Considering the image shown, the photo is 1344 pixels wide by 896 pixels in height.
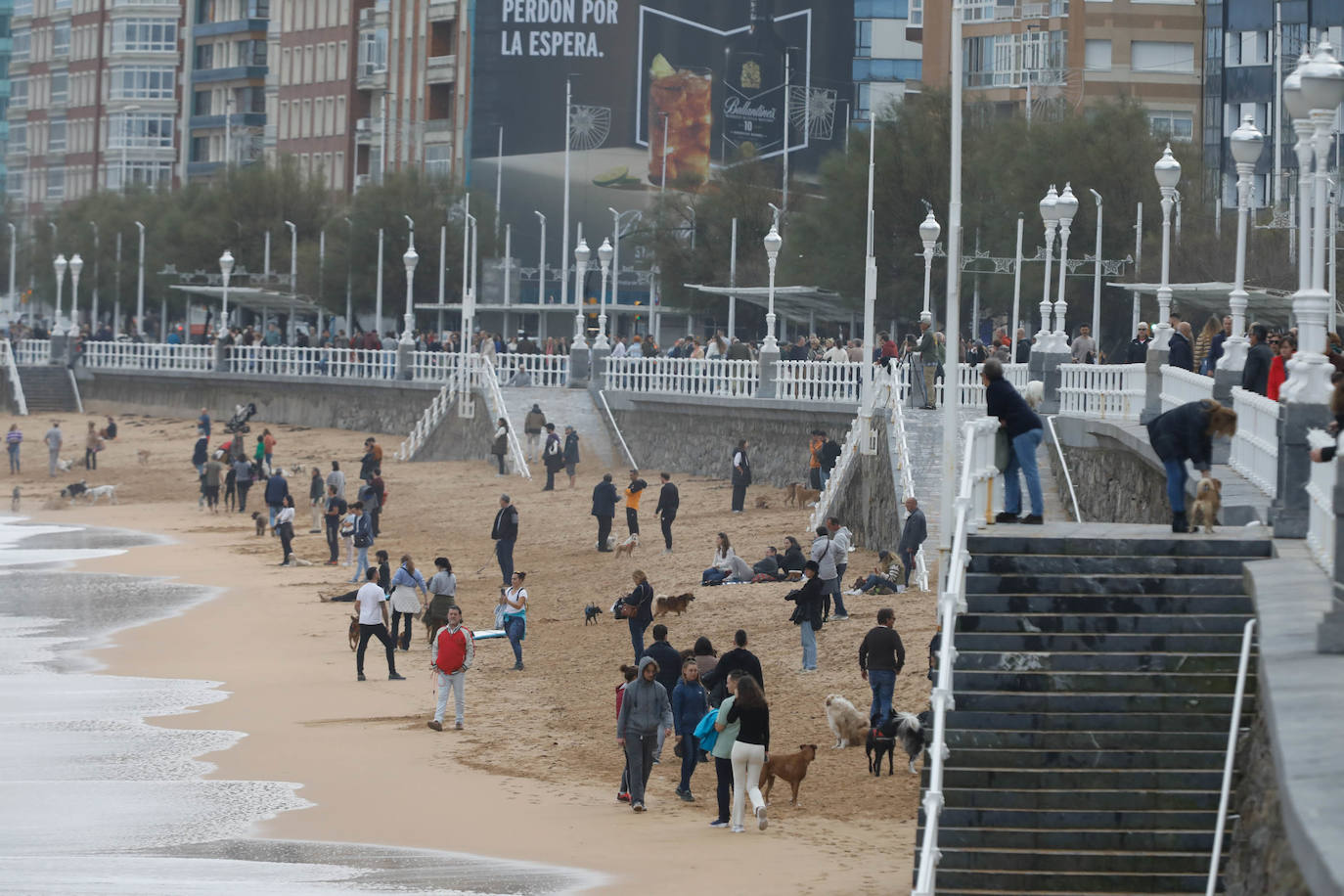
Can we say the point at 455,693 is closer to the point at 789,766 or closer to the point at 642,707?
the point at 642,707

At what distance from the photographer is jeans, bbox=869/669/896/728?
19.8m

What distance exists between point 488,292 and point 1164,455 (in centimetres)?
6314

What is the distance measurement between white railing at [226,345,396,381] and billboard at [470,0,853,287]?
21.3 meters

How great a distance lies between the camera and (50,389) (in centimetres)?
7131

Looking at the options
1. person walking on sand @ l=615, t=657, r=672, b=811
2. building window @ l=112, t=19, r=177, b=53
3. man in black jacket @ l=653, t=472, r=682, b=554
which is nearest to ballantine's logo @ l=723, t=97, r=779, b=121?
building window @ l=112, t=19, r=177, b=53

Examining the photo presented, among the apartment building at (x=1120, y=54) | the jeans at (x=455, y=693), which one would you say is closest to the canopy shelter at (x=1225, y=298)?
the jeans at (x=455, y=693)

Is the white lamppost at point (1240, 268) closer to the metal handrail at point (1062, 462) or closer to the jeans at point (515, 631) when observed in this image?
the metal handrail at point (1062, 462)

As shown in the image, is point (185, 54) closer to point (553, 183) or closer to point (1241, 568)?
point (553, 183)

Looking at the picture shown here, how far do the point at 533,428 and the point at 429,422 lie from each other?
5.31 metres

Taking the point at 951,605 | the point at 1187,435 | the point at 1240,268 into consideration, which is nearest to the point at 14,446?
the point at 1240,268

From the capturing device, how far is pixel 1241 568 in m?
15.8

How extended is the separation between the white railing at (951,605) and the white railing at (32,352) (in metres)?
59.3

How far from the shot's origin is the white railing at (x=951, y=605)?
43.8 feet

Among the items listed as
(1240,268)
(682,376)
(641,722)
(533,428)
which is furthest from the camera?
(533,428)
